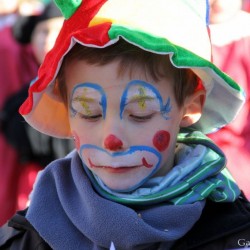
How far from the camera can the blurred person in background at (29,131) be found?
138 inches

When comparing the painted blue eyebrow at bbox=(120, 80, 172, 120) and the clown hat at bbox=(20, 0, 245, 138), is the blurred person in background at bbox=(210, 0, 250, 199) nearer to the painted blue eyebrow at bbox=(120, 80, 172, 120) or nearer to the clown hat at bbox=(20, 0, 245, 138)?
the clown hat at bbox=(20, 0, 245, 138)

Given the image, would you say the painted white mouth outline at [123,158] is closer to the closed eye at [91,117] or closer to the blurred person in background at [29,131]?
the closed eye at [91,117]

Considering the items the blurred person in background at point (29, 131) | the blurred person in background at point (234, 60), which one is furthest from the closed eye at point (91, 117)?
the blurred person in background at point (29, 131)

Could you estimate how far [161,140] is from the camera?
6.48ft

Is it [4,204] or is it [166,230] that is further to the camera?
[4,204]

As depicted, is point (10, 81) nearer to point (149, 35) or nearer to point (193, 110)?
point (193, 110)

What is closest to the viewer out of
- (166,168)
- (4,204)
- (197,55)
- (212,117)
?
(197,55)

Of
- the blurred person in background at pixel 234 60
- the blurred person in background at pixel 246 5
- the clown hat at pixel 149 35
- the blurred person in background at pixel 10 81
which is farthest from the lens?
the blurred person in background at pixel 246 5

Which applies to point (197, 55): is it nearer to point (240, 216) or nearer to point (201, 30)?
point (201, 30)

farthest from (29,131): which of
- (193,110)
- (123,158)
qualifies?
(123,158)

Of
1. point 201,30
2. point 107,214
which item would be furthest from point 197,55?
point 107,214

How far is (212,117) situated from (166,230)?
419 mm

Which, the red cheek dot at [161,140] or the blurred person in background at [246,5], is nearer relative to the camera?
the red cheek dot at [161,140]

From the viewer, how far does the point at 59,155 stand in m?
3.43
